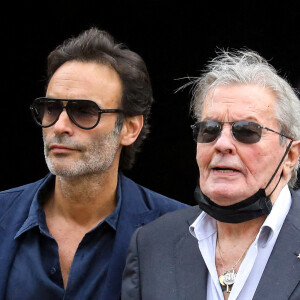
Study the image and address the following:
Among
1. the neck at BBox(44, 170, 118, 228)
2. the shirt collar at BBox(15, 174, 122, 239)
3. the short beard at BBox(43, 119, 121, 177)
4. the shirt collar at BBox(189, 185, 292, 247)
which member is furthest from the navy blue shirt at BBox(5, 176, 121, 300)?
the shirt collar at BBox(189, 185, 292, 247)

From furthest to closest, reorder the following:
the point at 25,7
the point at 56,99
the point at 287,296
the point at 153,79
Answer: the point at 153,79 → the point at 25,7 → the point at 56,99 → the point at 287,296

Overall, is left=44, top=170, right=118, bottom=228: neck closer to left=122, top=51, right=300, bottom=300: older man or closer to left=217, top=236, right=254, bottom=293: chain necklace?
left=122, top=51, right=300, bottom=300: older man

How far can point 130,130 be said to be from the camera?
3234 millimetres

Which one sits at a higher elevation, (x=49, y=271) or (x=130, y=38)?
(x=130, y=38)

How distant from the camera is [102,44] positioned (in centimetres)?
321

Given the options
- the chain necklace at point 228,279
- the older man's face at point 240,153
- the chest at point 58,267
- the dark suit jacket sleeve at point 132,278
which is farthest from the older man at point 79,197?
the older man's face at point 240,153

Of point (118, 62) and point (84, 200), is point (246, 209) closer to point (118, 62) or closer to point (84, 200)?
point (84, 200)

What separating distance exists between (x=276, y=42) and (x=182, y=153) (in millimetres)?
1507

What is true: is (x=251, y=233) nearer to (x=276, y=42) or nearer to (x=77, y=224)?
(x=77, y=224)

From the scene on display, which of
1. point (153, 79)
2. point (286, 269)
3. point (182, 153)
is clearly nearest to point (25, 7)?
point (153, 79)

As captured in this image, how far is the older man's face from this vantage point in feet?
7.43

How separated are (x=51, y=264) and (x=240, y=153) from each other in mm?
1124

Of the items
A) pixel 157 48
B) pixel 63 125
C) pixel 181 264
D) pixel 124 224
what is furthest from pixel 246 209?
pixel 157 48

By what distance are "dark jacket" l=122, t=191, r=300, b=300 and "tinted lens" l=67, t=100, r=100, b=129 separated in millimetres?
640
